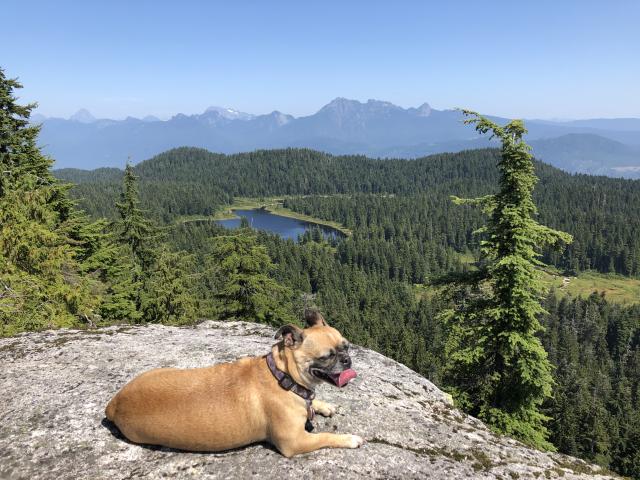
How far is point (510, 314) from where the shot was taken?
16.4 meters

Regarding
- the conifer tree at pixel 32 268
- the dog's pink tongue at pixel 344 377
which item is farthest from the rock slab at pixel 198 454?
the conifer tree at pixel 32 268

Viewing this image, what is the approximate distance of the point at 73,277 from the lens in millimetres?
17766

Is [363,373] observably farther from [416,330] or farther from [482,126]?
[416,330]

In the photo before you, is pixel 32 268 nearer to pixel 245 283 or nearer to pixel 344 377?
pixel 245 283

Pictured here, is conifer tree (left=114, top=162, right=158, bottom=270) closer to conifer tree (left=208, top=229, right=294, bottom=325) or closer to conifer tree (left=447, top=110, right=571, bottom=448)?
conifer tree (left=208, top=229, right=294, bottom=325)

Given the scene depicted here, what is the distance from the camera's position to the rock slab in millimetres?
5625

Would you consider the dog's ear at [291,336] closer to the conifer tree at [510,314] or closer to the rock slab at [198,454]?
the rock slab at [198,454]

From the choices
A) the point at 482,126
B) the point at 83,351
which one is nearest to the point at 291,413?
the point at 83,351

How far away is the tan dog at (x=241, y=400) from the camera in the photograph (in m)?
5.40

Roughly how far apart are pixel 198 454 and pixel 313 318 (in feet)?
8.44

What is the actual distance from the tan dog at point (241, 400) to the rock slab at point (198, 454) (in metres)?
0.31

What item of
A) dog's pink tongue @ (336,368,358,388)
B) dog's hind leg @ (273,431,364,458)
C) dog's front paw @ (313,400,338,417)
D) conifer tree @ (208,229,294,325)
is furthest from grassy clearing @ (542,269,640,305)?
dog's pink tongue @ (336,368,358,388)

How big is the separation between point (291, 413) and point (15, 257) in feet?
52.2

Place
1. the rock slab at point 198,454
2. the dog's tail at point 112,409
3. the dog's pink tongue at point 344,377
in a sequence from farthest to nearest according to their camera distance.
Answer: the dog's tail at point 112,409
the rock slab at point 198,454
the dog's pink tongue at point 344,377
